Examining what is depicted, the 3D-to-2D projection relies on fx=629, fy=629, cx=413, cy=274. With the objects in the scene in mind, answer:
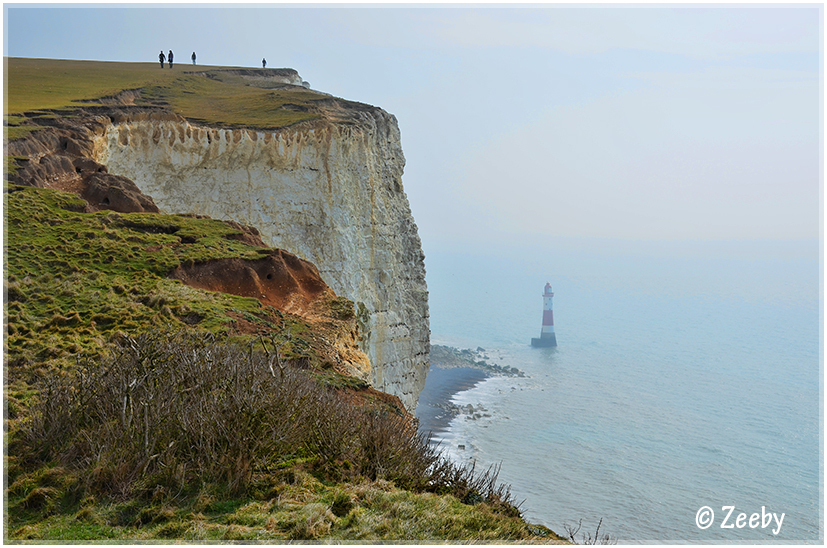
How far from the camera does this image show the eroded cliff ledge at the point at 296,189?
29391 millimetres

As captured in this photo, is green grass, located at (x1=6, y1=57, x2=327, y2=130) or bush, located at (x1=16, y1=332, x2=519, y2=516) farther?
green grass, located at (x1=6, y1=57, x2=327, y2=130)

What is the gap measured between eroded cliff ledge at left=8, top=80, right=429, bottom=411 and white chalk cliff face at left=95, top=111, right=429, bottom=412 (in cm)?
5

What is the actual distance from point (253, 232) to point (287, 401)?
16.9 meters

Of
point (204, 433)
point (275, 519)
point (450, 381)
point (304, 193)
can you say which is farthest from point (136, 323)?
point (450, 381)

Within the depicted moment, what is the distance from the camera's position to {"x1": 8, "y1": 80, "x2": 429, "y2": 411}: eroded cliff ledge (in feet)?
96.4

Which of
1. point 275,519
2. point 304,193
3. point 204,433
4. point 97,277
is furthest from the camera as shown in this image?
point 304,193

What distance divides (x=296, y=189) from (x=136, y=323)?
1746cm

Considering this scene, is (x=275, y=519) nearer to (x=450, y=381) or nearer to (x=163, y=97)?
(x=163, y=97)

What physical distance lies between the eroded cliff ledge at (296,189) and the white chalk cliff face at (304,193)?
1.9 inches

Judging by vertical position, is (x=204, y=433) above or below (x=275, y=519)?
above

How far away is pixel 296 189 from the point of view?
30672 mm

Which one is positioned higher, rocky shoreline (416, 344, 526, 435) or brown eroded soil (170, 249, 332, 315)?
brown eroded soil (170, 249, 332, 315)

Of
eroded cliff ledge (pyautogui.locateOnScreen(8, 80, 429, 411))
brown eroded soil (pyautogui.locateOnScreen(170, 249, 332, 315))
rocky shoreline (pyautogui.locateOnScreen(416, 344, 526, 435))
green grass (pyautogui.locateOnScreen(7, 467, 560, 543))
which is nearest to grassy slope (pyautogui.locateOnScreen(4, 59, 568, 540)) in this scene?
green grass (pyautogui.locateOnScreen(7, 467, 560, 543))

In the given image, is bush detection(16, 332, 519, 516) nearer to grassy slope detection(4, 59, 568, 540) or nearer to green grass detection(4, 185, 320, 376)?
grassy slope detection(4, 59, 568, 540)
